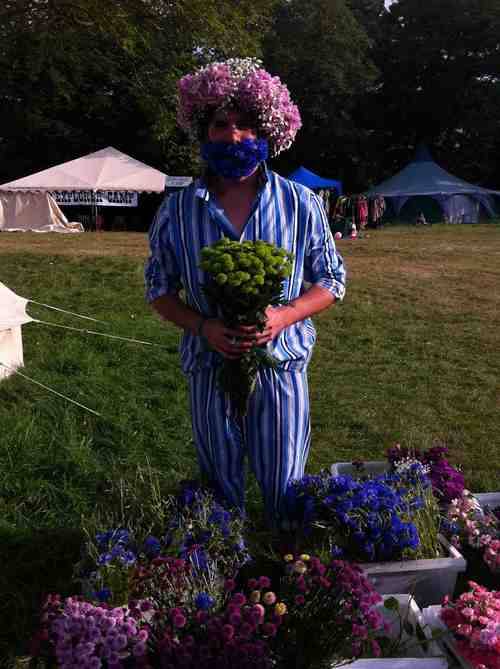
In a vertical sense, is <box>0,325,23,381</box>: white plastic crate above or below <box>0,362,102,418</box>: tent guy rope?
above

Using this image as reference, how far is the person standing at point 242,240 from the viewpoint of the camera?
2.34 m

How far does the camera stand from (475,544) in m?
2.89

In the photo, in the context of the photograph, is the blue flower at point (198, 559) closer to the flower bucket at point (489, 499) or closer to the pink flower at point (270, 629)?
the pink flower at point (270, 629)

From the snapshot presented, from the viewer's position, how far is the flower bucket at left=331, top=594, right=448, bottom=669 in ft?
6.68

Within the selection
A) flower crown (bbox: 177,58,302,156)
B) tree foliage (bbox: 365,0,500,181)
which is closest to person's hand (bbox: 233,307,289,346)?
flower crown (bbox: 177,58,302,156)

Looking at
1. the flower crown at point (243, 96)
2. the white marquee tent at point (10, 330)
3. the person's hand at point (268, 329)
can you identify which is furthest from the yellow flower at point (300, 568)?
the white marquee tent at point (10, 330)

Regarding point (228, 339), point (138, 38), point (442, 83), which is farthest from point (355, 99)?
point (228, 339)

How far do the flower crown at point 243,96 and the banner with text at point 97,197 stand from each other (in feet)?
75.3

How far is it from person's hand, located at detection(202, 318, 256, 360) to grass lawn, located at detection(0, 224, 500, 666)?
1412mm

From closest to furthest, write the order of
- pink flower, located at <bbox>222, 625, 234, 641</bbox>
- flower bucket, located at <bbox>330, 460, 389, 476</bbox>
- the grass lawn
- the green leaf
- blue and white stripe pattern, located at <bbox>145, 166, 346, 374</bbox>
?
pink flower, located at <bbox>222, 625, 234, 641</bbox>, the green leaf, blue and white stripe pattern, located at <bbox>145, 166, 346, 374</bbox>, flower bucket, located at <bbox>330, 460, 389, 476</bbox>, the grass lawn

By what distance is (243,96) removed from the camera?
2.33 metres

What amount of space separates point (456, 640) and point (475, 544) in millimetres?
754

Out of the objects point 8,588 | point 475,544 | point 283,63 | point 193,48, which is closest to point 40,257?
point 193,48

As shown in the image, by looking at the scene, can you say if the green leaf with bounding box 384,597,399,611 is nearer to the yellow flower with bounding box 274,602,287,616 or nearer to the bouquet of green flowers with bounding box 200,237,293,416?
the yellow flower with bounding box 274,602,287,616
